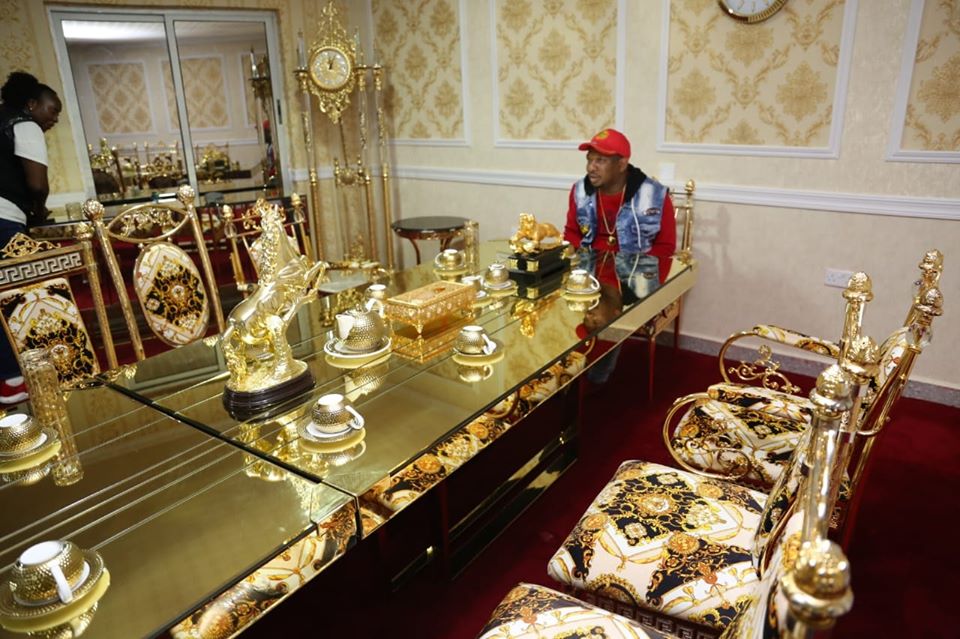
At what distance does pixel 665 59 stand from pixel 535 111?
882mm

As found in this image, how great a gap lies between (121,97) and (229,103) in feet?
2.25

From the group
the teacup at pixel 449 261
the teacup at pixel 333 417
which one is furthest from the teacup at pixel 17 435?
the teacup at pixel 449 261

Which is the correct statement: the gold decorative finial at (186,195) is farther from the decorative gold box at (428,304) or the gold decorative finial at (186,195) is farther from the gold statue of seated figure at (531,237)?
the gold statue of seated figure at (531,237)

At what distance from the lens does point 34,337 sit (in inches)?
77.4

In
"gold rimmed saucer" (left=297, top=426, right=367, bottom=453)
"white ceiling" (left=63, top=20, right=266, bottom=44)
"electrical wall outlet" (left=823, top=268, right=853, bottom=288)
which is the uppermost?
"white ceiling" (left=63, top=20, right=266, bottom=44)

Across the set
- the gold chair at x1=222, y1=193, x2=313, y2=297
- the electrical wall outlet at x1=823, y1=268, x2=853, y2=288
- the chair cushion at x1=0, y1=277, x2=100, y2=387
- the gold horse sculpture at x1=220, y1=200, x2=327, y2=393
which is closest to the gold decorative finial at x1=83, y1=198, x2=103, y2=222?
the chair cushion at x1=0, y1=277, x2=100, y2=387

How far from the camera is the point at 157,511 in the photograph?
1.15 metres

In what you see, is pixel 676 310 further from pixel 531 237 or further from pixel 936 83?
pixel 936 83

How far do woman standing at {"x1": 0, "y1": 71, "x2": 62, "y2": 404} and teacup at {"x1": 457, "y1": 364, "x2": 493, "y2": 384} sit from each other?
8.37 ft

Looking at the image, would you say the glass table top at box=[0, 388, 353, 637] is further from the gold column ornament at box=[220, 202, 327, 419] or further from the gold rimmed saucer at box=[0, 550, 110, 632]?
the gold column ornament at box=[220, 202, 327, 419]

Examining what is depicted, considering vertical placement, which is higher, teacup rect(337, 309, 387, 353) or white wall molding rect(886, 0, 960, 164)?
white wall molding rect(886, 0, 960, 164)

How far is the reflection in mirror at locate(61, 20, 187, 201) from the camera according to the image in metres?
3.99

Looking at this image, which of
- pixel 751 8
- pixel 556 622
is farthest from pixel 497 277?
pixel 751 8

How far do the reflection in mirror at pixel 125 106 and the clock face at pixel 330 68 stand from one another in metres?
1.00
